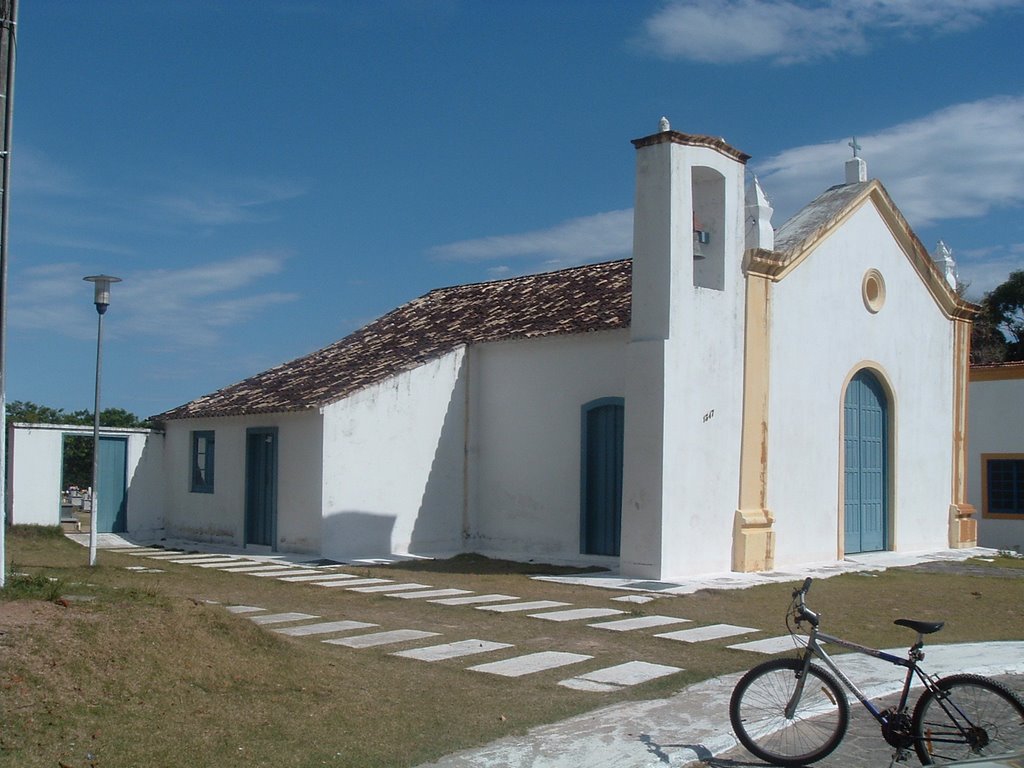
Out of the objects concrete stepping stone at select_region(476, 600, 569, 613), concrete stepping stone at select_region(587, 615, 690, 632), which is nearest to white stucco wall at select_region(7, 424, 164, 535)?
concrete stepping stone at select_region(476, 600, 569, 613)

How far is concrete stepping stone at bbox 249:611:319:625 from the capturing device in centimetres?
997

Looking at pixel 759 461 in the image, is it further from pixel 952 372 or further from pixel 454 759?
pixel 454 759

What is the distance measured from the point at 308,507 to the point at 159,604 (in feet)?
30.5

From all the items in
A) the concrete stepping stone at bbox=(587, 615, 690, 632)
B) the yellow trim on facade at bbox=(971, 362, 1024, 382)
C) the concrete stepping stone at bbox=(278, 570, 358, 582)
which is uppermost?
the yellow trim on facade at bbox=(971, 362, 1024, 382)

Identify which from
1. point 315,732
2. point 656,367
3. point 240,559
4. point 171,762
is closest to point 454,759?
point 315,732

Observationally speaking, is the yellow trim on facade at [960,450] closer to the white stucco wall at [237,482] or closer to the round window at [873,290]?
the round window at [873,290]

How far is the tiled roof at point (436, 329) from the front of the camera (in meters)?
17.1

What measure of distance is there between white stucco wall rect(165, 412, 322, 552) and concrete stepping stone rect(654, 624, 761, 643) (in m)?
8.04

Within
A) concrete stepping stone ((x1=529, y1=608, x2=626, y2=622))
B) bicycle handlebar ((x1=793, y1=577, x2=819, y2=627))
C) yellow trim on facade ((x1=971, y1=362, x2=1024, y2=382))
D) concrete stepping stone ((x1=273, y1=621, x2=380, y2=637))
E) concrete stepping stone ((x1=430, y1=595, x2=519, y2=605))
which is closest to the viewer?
bicycle handlebar ((x1=793, y1=577, x2=819, y2=627))

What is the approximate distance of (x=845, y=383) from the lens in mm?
17562

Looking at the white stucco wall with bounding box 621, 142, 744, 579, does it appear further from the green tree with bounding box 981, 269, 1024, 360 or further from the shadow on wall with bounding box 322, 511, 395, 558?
the green tree with bounding box 981, 269, 1024, 360

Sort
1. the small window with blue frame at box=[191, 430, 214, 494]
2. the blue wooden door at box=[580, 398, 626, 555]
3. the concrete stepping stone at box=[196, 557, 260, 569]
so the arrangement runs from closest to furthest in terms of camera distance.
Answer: the concrete stepping stone at box=[196, 557, 260, 569] → the blue wooden door at box=[580, 398, 626, 555] → the small window with blue frame at box=[191, 430, 214, 494]

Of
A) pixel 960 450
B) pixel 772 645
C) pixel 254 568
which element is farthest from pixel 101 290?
pixel 960 450

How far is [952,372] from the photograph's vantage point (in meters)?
20.6
